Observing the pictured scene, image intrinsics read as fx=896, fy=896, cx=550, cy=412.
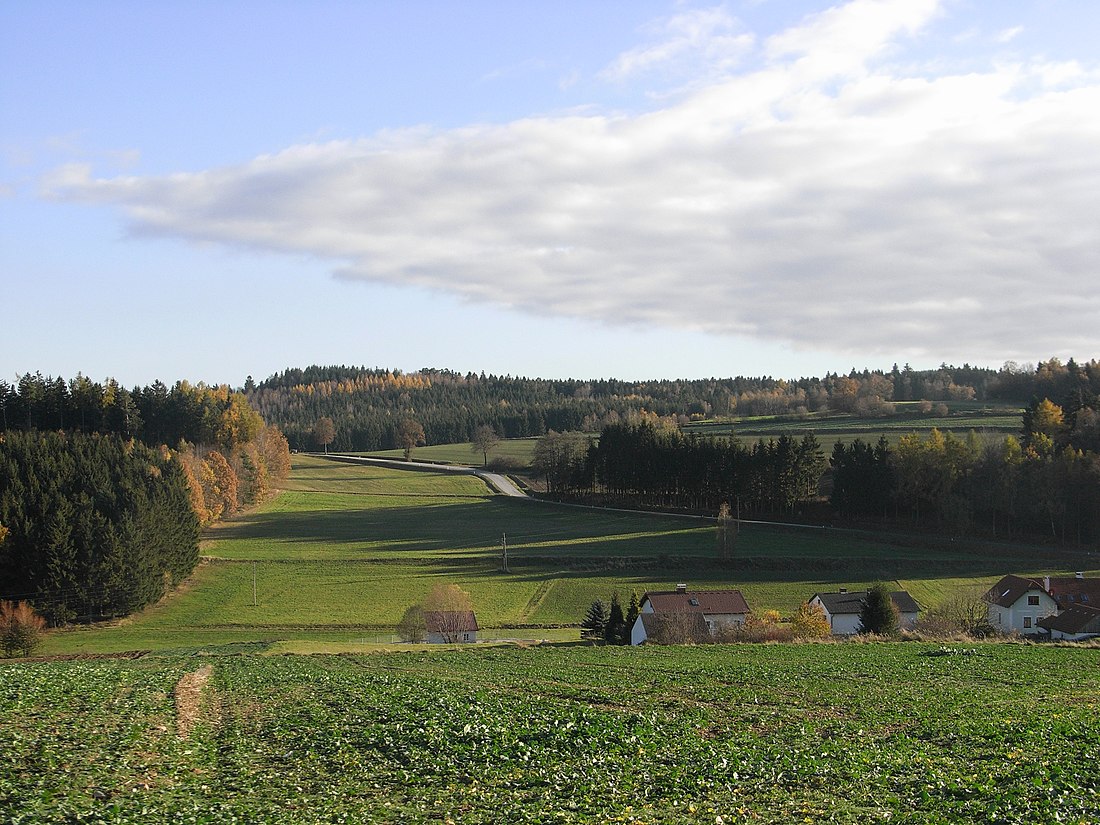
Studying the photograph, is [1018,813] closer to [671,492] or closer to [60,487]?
[60,487]

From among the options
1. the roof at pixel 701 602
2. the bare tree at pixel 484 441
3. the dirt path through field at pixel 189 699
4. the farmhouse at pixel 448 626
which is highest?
the bare tree at pixel 484 441

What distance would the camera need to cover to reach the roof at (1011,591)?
215ft

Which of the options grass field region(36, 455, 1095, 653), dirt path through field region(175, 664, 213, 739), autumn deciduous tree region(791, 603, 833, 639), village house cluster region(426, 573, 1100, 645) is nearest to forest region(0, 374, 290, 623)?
grass field region(36, 455, 1095, 653)

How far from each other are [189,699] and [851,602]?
52.8 meters

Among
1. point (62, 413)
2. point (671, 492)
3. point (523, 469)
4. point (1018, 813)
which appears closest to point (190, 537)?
point (62, 413)

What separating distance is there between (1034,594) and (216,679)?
58.6 metres

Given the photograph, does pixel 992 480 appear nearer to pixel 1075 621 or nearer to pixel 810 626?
pixel 1075 621

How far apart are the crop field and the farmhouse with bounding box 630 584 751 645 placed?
22.7m

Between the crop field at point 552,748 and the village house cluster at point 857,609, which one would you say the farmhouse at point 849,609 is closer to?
the village house cluster at point 857,609

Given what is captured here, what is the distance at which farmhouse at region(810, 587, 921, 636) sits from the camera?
65312 mm

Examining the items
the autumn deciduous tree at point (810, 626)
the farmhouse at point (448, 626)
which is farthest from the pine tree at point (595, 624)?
the autumn deciduous tree at point (810, 626)

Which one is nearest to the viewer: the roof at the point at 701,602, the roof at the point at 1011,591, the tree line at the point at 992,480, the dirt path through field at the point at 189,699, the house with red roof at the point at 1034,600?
the dirt path through field at the point at 189,699

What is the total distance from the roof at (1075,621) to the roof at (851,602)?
8.82m

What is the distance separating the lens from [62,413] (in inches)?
4993
